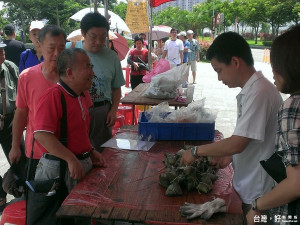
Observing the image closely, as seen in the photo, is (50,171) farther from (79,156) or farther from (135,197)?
(135,197)

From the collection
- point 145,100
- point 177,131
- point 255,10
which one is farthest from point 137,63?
point 255,10

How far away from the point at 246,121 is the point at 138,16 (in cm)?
488

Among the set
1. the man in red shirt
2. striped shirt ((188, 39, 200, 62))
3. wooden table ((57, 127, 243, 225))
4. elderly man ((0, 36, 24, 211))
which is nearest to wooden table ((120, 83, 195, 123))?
elderly man ((0, 36, 24, 211))

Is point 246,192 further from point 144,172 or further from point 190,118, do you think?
point 190,118

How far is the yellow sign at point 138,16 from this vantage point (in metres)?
5.94

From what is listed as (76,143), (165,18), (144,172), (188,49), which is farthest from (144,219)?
(165,18)

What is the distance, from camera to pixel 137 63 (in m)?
6.85

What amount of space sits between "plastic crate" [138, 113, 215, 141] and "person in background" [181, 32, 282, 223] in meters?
0.71

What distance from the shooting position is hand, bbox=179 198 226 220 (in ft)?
4.55

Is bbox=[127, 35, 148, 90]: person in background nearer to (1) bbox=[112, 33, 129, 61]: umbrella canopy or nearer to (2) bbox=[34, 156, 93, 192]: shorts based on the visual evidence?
(1) bbox=[112, 33, 129, 61]: umbrella canopy

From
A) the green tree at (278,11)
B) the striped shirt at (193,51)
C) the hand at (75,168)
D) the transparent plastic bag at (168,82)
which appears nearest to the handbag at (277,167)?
the hand at (75,168)

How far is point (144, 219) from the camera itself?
1.39 m

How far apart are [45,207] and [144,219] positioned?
0.80m

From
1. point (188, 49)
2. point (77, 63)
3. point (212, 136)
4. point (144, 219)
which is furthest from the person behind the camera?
point (188, 49)
